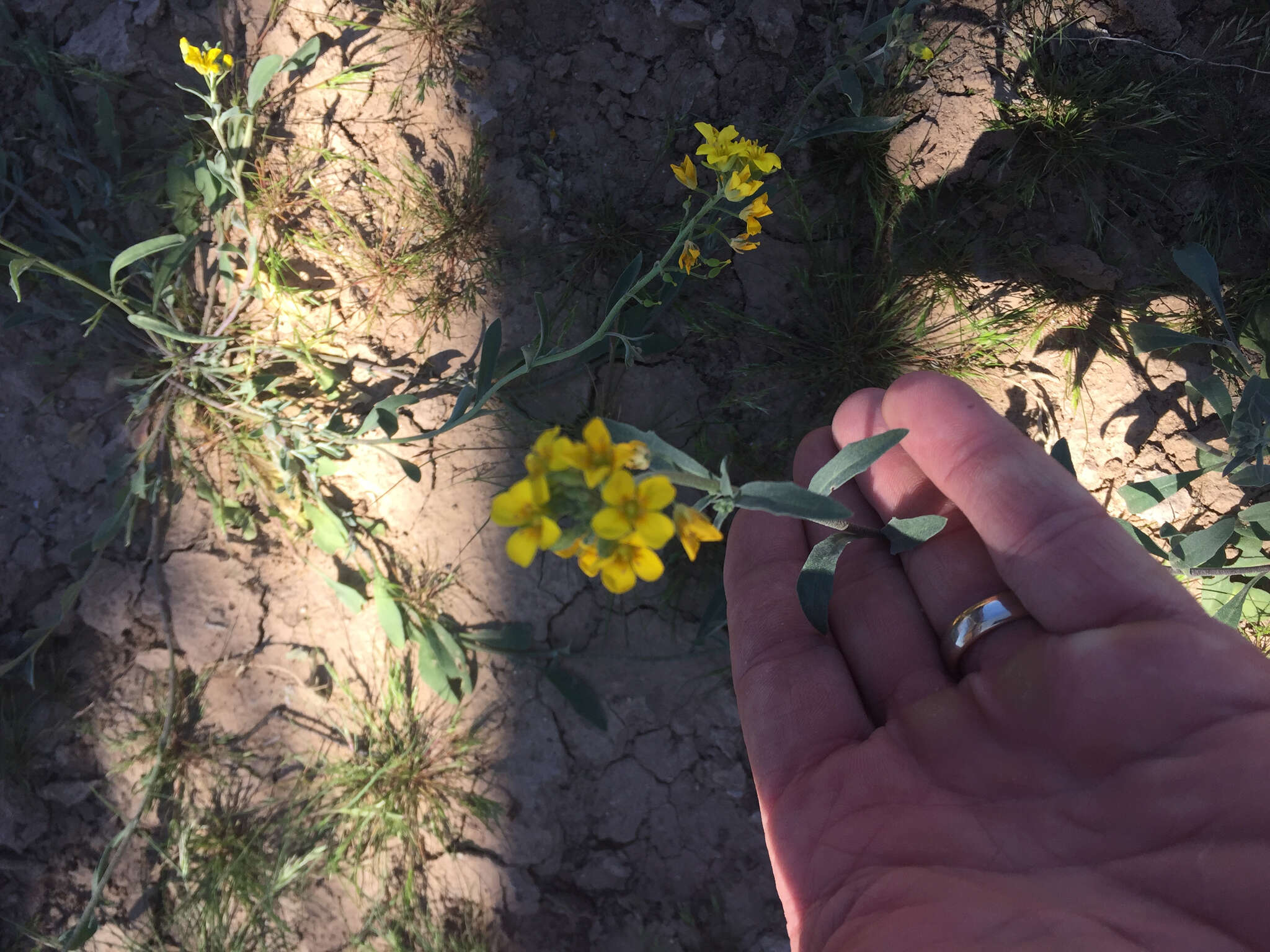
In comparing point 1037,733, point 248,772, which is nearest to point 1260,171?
point 1037,733

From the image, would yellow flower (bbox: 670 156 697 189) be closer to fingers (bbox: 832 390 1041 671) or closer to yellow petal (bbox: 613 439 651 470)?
fingers (bbox: 832 390 1041 671)

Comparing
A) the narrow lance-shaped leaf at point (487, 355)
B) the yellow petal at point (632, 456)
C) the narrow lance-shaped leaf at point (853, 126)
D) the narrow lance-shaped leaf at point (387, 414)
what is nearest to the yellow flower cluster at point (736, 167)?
the narrow lance-shaped leaf at point (853, 126)

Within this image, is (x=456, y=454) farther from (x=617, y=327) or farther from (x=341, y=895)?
(x=341, y=895)

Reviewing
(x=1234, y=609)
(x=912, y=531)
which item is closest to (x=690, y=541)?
(x=912, y=531)

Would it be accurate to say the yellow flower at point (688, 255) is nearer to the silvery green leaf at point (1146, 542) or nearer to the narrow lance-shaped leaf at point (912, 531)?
the narrow lance-shaped leaf at point (912, 531)

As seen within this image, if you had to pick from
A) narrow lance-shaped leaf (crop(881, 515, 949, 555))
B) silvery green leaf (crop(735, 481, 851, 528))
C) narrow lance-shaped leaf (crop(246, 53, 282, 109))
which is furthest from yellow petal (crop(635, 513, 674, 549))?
narrow lance-shaped leaf (crop(246, 53, 282, 109))

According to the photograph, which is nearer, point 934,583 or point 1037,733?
point 1037,733

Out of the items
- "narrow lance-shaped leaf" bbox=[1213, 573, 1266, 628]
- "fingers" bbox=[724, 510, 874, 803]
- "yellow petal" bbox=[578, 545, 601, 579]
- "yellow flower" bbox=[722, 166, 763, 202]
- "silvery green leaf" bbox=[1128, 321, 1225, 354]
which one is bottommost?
"fingers" bbox=[724, 510, 874, 803]
